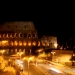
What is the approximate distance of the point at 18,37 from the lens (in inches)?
4400

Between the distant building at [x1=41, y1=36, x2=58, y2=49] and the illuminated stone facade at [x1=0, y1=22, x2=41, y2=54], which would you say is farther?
the illuminated stone facade at [x1=0, y1=22, x2=41, y2=54]

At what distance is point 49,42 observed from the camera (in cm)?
11225

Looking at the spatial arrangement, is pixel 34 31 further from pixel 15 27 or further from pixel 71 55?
pixel 71 55

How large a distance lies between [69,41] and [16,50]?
24063mm

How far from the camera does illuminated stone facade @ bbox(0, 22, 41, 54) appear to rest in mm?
109938

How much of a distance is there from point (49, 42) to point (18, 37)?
14.3 meters

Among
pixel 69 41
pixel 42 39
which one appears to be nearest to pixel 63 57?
pixel 69 41

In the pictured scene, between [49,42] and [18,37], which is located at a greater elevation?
[18,37]

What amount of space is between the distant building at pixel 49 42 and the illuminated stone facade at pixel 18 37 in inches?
117

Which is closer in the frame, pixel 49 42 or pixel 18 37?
pixel 18 37

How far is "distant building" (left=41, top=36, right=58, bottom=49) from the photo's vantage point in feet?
360

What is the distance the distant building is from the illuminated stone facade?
9.73ft

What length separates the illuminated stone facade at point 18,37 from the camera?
110m

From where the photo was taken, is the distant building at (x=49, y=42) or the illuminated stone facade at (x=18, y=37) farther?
the illuminated stone facade at (x=18, y=37)
